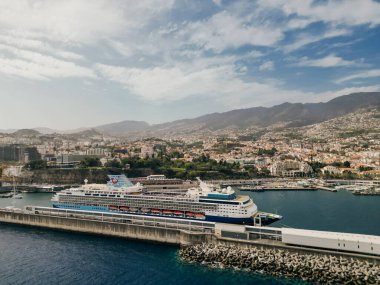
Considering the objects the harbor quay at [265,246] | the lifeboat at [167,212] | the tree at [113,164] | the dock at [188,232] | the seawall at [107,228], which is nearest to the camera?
the harbor quay at [265,246]

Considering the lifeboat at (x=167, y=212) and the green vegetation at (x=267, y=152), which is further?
the green vegetation at (x=267, y=152)

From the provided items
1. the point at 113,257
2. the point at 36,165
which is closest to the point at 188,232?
the point at 113,257

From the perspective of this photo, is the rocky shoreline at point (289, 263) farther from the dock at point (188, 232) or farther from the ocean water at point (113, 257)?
the ocean water at point (113, 257)

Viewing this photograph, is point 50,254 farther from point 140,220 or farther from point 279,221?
point 279,221

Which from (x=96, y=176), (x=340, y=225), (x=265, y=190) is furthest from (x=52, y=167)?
(x=340, y=225)

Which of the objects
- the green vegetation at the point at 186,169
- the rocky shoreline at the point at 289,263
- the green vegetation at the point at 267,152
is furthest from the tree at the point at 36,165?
the rocky shoreline at the point at 289,263

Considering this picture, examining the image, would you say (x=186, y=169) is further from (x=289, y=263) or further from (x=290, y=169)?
(x=289, y=263)

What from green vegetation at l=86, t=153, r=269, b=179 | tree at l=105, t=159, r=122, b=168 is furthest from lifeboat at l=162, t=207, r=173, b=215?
tree at l=105, t=159, r=122, b=168
